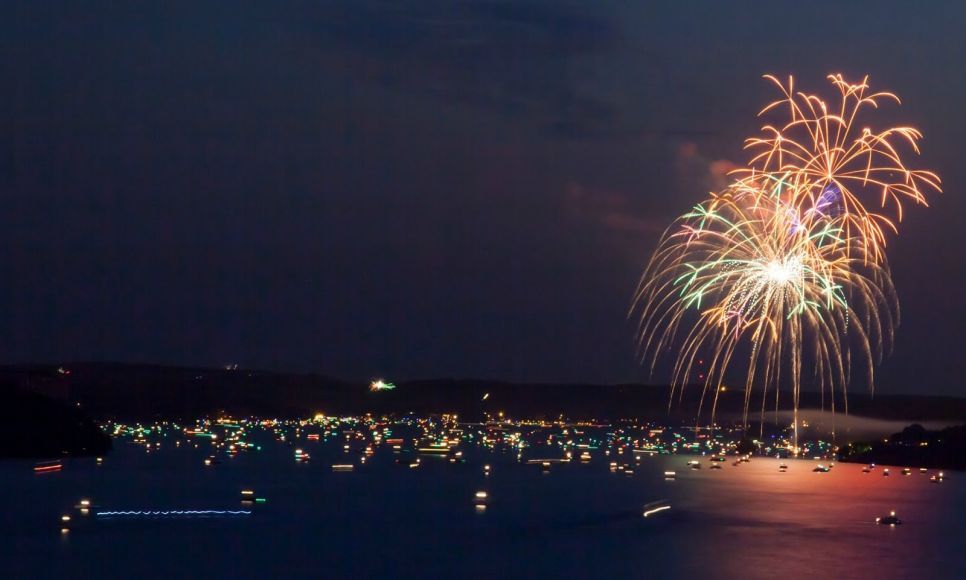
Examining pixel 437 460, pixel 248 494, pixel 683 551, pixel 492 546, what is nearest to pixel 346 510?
pixel 248 494

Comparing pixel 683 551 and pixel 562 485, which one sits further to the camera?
pixel 562 485

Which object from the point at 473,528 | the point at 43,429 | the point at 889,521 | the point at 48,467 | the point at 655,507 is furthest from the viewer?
the point at 43,429

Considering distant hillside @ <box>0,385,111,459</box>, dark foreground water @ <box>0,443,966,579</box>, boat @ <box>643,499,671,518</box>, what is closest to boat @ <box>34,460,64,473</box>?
dark foreground water @ <box>0,443,966,579</box>

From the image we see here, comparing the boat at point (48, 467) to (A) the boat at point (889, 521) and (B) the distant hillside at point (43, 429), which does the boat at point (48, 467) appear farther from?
(A) the boat at point (889, 521)

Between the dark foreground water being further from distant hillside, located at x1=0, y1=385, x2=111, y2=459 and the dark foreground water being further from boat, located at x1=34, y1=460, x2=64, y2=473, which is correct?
distant hillside, located at x1=0, y1=385, x2=111, y2=459

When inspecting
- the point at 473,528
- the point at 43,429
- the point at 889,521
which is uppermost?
the point at 43,429

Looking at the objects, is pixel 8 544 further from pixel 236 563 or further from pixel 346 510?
pixel 346 510

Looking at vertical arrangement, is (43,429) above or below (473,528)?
above

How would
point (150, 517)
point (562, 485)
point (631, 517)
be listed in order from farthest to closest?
point (562, 485), point (631, 517), point (150, 517)

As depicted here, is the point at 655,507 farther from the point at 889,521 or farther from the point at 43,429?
the point at 43,429

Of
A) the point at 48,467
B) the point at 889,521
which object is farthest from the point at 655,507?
the point at 48,467
